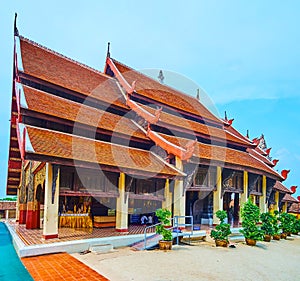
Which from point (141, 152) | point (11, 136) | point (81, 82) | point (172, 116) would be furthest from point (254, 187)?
point (11, 136)

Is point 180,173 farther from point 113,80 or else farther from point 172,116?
point 113,80

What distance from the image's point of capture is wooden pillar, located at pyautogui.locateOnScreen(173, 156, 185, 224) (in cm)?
1184

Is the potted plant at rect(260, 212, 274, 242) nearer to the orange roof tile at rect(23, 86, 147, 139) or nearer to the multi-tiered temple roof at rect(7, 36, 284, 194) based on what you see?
the multi-tiered temple roof at rect(7, 36, 284, 194)

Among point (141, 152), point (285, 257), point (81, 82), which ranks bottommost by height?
point (285, 257)

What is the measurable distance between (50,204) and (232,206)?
13878 mm

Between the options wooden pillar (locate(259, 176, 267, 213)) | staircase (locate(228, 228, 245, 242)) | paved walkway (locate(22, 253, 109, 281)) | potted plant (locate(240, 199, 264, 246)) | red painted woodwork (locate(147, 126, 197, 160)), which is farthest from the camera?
wooden pillar (locate(259, 176, 267, 213))

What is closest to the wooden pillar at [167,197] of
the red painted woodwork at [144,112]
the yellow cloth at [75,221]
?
the red painted woodwork at [144,112]

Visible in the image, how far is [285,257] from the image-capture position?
979 centimetres

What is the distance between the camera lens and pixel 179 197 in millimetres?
11977

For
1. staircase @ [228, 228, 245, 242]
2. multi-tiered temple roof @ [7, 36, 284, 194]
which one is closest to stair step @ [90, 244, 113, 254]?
multi-tiered temple roof @ [7, 36, 284, 194]

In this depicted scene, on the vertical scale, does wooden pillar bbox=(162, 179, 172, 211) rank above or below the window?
below

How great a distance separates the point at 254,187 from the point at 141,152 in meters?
8.62

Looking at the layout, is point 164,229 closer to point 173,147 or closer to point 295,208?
point 173,147

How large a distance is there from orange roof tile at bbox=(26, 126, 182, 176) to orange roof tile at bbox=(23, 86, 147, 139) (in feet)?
2.18
